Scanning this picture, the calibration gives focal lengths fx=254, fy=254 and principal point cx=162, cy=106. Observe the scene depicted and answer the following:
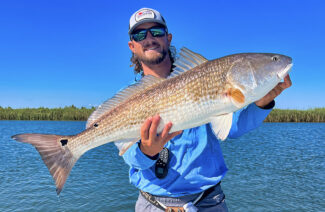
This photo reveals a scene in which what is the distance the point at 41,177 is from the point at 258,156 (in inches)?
419

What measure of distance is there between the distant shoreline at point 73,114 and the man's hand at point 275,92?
2704 cm

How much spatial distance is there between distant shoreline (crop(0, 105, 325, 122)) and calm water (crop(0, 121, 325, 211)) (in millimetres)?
16256

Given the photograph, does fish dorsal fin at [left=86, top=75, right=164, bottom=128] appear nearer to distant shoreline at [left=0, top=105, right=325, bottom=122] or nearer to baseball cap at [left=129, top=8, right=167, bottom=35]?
baseball cap at [left=129, top=8, right=167, bottom=35]

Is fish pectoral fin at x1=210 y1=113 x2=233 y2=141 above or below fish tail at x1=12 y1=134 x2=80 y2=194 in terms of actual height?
above

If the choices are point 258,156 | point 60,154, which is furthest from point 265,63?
point 258,156

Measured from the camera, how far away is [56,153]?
9.00 ft

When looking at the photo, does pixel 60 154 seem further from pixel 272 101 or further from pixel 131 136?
pixel 272 101

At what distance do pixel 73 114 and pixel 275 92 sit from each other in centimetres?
3459

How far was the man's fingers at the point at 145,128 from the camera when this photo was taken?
238 cm

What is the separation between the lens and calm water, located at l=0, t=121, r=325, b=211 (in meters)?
7.77

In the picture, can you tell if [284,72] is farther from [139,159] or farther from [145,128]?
[139,159]

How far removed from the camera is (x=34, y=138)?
2670 mm

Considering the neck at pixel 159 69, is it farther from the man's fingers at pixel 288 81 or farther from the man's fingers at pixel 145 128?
the man's fingers at pixel 288 81

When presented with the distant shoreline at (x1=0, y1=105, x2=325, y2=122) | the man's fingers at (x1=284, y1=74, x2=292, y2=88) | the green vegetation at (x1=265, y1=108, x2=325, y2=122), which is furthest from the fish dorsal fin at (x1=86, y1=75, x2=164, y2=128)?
the green vegetation at (x1=265, y1=108, x2=325, y2=122)
